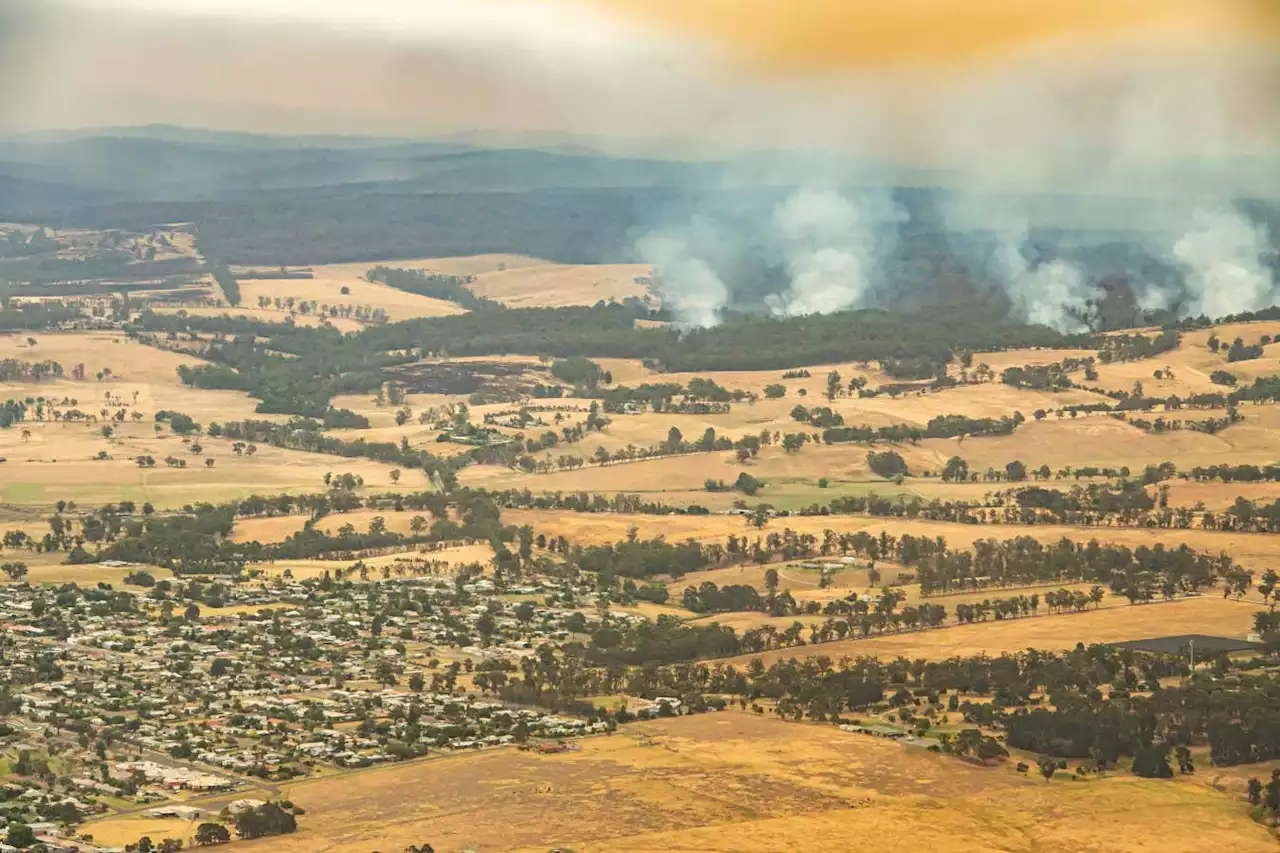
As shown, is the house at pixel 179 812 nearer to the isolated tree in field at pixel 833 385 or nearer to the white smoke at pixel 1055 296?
the isolated tree in field at pixel 833 385

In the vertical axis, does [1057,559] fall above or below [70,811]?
above

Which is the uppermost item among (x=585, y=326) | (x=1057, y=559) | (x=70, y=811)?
(x=585, y=326)

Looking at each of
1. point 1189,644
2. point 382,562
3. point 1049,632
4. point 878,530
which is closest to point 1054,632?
point 1049,632

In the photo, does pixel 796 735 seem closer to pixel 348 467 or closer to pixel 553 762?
pixel 553 762

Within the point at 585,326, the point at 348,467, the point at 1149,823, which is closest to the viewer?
the point at 1149,823

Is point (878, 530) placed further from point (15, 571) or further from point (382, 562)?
point (15, 571)

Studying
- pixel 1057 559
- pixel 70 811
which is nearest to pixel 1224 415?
pixel 1057 559

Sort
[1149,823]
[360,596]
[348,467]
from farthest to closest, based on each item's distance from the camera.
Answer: [348,467], [360,596], [1149,823]
